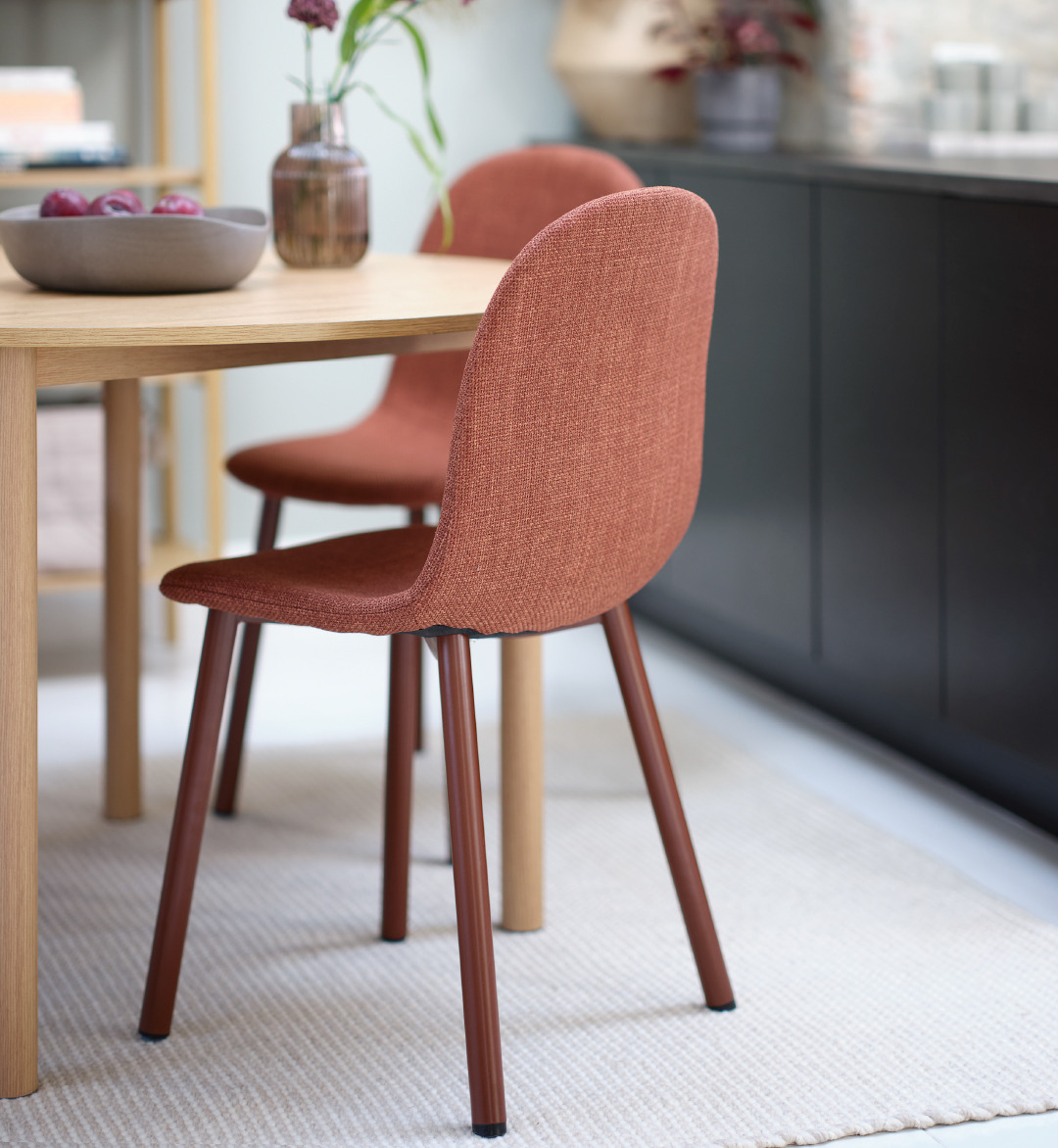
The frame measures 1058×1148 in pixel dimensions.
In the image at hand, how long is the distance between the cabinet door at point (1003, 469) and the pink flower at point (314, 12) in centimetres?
89

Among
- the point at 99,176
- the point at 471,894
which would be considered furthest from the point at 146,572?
the point at 471,894

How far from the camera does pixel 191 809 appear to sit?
173 cm

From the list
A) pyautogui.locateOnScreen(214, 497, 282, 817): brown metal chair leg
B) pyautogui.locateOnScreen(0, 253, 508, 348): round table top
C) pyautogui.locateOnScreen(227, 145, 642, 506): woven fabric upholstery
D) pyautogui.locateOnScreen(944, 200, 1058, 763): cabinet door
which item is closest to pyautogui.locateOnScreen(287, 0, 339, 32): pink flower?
pyautogui.locateOnScreen(0, 253, 508, 348): round table top

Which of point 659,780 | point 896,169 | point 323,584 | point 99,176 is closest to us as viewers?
point 323,584

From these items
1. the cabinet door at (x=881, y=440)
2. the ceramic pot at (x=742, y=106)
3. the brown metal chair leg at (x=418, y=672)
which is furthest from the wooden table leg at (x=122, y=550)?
the ceramic pot at (x=742, y=106)

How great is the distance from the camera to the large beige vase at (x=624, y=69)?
139 inches

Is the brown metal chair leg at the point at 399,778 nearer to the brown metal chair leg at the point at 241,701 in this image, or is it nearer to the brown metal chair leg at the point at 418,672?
the brown metal chair leg at the point at 418,672

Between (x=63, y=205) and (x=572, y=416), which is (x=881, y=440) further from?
(x=63, y=205)

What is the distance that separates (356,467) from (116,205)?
555 mm

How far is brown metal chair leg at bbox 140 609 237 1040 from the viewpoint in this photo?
1.71 m

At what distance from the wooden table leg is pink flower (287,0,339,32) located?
0.55 m

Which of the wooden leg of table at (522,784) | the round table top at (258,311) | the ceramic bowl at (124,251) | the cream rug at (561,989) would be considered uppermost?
the ceramic bowl at (124,251)

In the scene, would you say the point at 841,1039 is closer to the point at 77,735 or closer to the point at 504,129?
the point at 77,735

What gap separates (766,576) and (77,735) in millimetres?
1214
